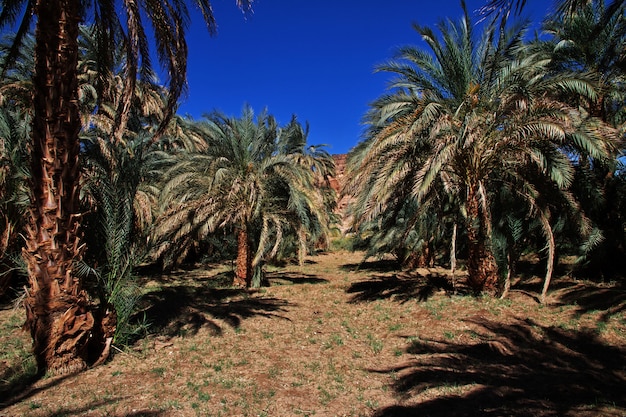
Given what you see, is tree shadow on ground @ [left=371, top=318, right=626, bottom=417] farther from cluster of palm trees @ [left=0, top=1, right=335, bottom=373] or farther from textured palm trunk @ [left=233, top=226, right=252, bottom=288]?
textured palm trunk @ [left=233, top=226, right=252, bottom=288]

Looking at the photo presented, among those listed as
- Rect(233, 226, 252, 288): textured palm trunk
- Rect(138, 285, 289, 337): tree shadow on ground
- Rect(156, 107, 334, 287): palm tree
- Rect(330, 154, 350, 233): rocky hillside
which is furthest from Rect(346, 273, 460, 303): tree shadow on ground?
Rect(330, 154, 350, 233): rocky hillside

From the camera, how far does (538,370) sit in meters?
6.41

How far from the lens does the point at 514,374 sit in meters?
6.18

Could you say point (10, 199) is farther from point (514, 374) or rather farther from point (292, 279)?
point (514, 374)

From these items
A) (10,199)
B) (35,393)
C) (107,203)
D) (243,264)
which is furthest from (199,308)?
(35,393)

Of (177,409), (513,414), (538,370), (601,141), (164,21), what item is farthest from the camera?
(601,141)

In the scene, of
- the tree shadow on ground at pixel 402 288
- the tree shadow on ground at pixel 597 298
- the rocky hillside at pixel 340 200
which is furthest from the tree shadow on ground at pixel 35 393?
the rocky hillside at pixel 340 200

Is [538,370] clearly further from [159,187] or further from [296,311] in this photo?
[159,187]

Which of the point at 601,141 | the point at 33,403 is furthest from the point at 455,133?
the point at 33,403

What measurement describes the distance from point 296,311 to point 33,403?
20.5 feet

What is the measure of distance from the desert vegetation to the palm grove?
0.16 feet

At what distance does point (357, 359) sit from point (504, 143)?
586 centimetres

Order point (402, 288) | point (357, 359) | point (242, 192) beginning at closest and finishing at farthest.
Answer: point (357, 359)
point (402, 288)
point (242, 192)

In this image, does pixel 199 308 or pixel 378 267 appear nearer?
pixel 199 308
